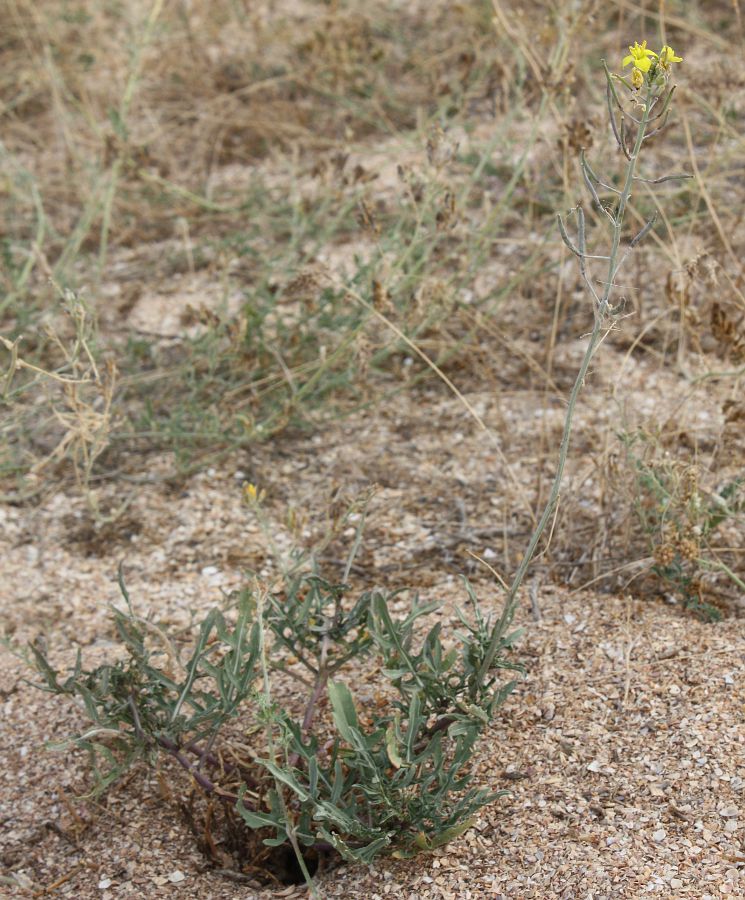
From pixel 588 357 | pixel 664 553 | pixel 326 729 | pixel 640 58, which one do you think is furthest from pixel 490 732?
pixel 640 58

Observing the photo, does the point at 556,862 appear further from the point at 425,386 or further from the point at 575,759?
the point at 425,386

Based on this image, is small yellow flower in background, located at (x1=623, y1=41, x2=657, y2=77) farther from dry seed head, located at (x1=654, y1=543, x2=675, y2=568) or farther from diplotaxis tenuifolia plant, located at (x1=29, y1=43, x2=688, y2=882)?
dry seed head, located at (x1=654, y1=543, x2=675, y2=568)

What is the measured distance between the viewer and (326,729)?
2037 mm

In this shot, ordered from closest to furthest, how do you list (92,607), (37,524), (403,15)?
(92,607) → (37,524) → (403,15)

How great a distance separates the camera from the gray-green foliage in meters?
1.68

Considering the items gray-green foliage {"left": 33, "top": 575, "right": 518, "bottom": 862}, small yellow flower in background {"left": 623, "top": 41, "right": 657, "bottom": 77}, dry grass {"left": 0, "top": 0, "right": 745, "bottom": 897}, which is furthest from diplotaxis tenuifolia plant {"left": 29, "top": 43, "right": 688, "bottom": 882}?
dry grass {"left": 0, "top": 0, "right": 745, "bottom": 897}

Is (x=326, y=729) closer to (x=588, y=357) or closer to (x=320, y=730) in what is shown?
(x=320, y=730)

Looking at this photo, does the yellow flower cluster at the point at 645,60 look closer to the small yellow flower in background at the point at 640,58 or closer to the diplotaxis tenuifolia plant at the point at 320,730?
the small yellow flower in background at the point at 640,58

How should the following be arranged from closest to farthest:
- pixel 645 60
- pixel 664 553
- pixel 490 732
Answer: pixel 645 60
pixel 490 732
pixel 664 553

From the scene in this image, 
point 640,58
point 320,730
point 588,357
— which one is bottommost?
point 320,730

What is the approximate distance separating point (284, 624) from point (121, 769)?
0.36 meters

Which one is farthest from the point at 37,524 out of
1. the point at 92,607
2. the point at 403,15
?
the point at 403,15

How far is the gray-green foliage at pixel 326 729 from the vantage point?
168 centimetres

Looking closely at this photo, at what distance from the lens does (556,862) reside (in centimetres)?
173
